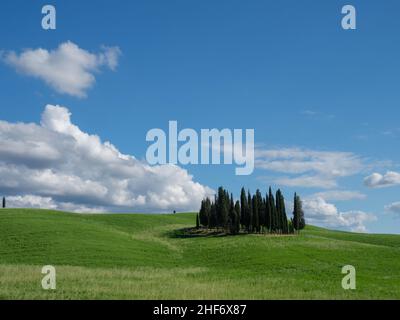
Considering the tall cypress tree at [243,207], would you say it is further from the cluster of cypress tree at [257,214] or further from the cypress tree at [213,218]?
the cypress tree at [213,218]

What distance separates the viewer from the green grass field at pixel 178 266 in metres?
31.9

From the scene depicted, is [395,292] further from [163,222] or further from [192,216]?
[192,216]

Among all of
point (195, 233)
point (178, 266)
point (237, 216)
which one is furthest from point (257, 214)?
point (178, 266)

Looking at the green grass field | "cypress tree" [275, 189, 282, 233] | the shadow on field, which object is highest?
"cypress tree" [275, 189, 282, 233]

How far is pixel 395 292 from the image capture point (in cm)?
3494

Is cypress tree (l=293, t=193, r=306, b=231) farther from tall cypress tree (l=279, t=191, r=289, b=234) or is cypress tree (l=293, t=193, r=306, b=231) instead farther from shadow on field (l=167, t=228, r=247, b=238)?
shadow on field (l=167, t=228, r=247, b=238)

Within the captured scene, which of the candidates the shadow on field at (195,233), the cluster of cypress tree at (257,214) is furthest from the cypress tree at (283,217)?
the shadow on field at (195,233)

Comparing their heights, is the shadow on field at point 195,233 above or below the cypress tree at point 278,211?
below

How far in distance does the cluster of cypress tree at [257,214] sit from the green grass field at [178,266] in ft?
48.4

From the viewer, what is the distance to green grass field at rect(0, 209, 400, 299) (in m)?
31.9

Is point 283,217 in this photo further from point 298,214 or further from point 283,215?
point 298,214

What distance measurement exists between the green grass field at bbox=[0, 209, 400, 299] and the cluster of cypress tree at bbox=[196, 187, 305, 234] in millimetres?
14764

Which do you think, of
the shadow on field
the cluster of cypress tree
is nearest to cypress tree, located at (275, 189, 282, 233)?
the cluster of cypress tree
